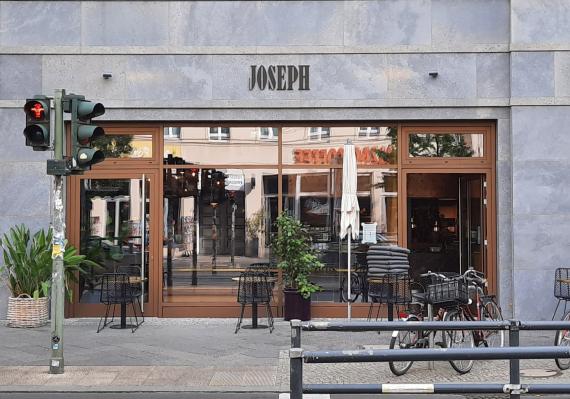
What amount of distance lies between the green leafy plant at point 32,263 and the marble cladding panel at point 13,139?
1296 mm

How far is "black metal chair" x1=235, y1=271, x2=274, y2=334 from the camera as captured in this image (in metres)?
12.1

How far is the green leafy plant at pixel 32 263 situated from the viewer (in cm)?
1218

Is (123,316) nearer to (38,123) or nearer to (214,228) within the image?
(214,228)

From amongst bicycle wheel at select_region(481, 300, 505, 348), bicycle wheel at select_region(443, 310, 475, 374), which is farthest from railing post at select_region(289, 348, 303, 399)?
bicycle wheel at select_region(481, 300, 505, 348)

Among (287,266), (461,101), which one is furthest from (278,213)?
(461,101)

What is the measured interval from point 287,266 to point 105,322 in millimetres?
3174

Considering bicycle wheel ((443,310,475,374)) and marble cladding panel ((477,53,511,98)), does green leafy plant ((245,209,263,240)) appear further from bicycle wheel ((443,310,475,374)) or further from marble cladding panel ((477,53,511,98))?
bicycle wheel ((443,310,475,374))

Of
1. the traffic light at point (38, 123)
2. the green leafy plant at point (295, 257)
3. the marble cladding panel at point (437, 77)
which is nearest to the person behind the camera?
the traffic light at point (38, 123)

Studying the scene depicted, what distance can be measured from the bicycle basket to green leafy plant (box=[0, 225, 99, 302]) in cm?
605

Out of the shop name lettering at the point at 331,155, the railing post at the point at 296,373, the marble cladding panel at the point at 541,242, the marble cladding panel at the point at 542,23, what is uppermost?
the marble cladding panel at the point at 542,23

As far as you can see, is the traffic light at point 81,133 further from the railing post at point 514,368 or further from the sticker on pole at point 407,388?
the railing post at point 514,368

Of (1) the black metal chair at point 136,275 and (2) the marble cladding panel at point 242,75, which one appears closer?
(1) the black metal chair at point 136,275

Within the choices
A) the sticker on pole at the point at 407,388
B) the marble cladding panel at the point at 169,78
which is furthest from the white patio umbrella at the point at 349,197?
the sticker on pole at the point at 407,388

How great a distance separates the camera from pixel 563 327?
563cm
